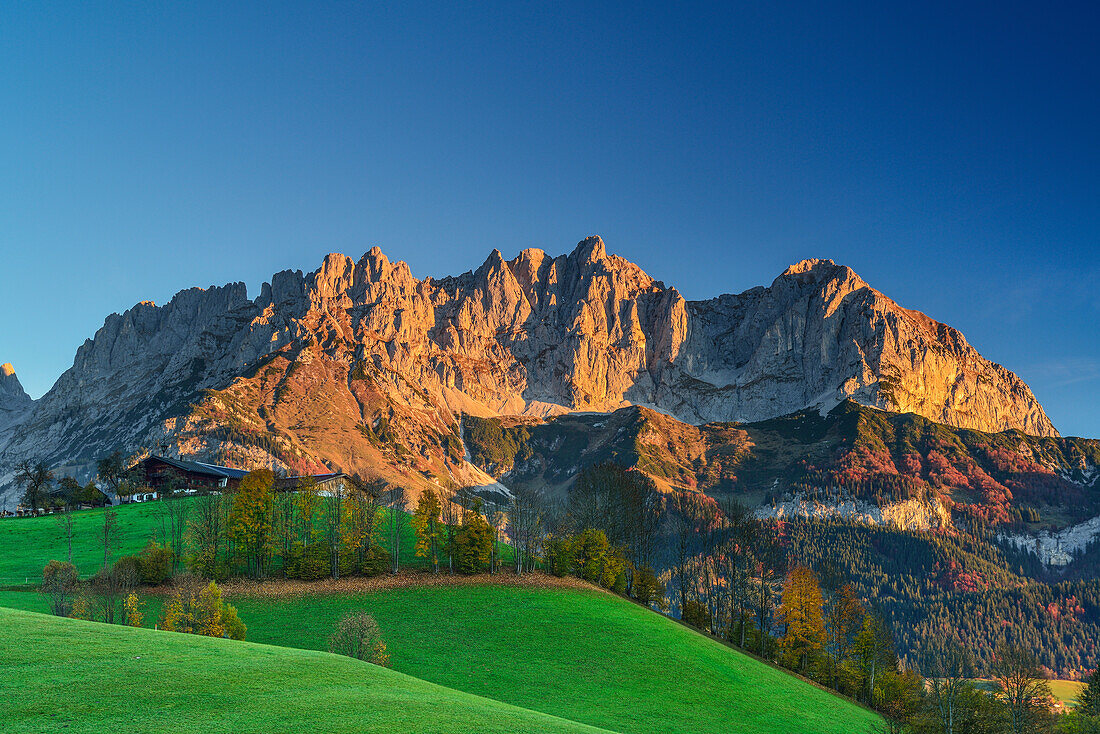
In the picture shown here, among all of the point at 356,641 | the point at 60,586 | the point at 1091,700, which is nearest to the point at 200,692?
the point at 356,641

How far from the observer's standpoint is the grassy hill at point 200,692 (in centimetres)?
2778

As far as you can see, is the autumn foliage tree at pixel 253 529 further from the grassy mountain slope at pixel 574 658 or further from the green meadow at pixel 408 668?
the grassy mountain slope at pixel 574 658

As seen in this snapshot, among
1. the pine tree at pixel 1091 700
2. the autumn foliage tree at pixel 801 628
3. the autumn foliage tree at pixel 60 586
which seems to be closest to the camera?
the autumn foliage tree at pixel 60 586

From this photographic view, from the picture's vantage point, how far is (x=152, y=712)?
94.1 ft

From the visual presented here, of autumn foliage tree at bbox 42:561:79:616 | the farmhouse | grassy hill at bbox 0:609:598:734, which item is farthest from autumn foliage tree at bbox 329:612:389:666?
the farmhouse

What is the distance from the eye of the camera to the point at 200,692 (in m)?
31.7

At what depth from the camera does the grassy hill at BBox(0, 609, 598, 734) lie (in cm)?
2778

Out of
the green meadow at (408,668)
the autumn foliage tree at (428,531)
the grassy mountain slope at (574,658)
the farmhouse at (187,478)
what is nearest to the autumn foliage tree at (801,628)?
the green meadow at (408,668)

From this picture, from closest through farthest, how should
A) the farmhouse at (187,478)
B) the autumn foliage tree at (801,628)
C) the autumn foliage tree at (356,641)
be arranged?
the autumn foliage tree at (356,641)
the autumn foliage tree at (801,628)
the farmhouse at (187,478)

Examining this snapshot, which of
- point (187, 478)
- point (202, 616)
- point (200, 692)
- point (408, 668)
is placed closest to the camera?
point (200, 692)

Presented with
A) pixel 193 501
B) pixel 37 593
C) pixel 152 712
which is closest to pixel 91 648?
pixel 152 712

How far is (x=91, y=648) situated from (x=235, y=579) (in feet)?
180

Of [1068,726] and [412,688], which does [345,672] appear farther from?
[1068,726]

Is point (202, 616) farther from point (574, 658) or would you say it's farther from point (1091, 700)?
point (1091, 700)
